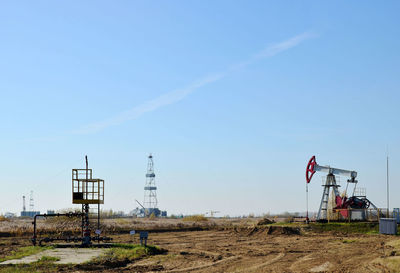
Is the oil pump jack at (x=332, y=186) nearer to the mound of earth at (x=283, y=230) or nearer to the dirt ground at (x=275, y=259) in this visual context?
the mound of earth at (x=283, y=230)

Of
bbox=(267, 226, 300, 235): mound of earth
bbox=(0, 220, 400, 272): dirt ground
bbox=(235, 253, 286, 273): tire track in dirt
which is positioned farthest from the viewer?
bbox=(267, 226, 300, 235): mound of earth

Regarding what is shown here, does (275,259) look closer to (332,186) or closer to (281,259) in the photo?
(281,259)

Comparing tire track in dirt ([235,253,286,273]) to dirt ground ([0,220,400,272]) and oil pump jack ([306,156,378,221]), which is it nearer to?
dirt ground ([0,220,400,272])

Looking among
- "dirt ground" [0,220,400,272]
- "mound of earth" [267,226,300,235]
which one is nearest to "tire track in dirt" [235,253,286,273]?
"dirt ground" [0,220,400,272]

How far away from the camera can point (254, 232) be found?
46594 millimetres

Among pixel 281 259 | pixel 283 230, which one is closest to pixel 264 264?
pixel 281 259

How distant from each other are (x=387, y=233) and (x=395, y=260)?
2155cm

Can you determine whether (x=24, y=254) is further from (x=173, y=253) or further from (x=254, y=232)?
(x=254, y=232)

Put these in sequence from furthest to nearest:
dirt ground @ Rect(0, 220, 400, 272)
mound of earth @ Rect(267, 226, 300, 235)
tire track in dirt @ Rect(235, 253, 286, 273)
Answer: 1. mound of earth @ Rect(267, 226, 300, 235)
2. dirt ground @ Rect(0, 220, 400, 272)
3. tire track in dirt @ Rect(235, 253, 286, 273)

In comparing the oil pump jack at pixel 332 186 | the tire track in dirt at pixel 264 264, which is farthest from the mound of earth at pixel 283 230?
the tire track in dirt at pixel 264 264

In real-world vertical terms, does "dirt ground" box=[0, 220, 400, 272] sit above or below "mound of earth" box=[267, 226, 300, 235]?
above

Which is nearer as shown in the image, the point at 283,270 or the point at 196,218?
the point at 283,270

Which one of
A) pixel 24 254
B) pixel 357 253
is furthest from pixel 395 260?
pixel 24 254

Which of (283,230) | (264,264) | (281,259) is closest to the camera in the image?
(264,264)
